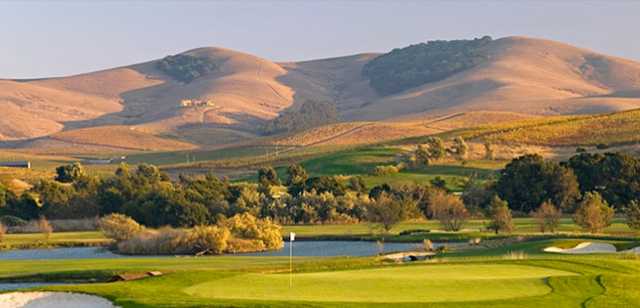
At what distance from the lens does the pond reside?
5630 centimetres

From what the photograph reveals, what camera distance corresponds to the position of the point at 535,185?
80.7 metres

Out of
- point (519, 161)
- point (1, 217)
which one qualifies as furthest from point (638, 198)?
point (1, 217)

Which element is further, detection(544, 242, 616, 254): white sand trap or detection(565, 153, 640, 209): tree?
detection(565, 153, 640, 209): tree

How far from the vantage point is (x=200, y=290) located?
103ft

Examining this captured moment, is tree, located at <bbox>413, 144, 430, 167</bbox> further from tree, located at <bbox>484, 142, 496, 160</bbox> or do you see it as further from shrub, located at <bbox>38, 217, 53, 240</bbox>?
shrub, located at <bbox>38, 217, 53, 240</bbox>

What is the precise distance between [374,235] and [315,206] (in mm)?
16643

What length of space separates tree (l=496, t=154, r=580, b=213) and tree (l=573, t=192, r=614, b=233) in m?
15.1

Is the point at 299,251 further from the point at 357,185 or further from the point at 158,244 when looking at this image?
the point at 357,185

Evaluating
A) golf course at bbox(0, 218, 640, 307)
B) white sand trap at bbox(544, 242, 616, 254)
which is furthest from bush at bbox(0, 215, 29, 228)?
white sand trap at bbox(544, 242, 616, 254)

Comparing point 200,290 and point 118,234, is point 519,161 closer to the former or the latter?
point 118,234

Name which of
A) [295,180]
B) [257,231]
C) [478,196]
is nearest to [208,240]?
[257,231]

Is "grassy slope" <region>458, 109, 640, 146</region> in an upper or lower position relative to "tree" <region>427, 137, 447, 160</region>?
upper

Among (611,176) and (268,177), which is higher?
(268,177)

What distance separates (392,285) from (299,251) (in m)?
26.9
